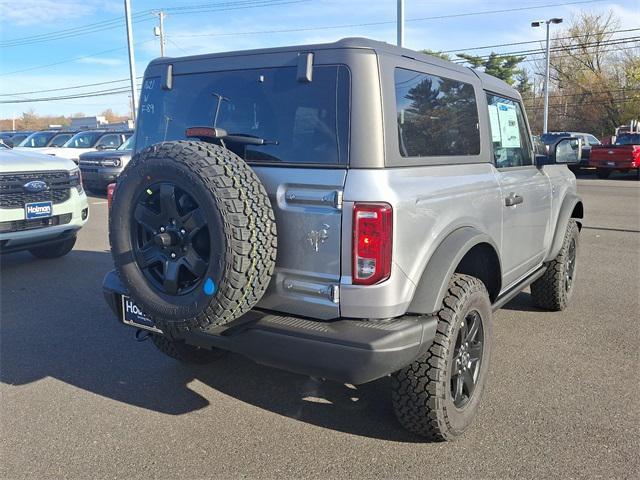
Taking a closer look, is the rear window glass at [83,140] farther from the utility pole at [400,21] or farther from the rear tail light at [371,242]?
the rear tail light at [371,242]

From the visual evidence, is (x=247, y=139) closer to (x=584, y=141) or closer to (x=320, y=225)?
(x=320, y=225)

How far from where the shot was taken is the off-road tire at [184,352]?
373cm

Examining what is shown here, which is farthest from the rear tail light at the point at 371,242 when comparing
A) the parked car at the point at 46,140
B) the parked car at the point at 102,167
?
the parked car at the point at 46,140

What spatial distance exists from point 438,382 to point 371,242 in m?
0.83

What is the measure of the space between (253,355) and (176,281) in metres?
0.52

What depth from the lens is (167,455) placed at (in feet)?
9.35

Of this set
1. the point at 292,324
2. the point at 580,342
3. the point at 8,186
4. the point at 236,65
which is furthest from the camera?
the point at 8,186

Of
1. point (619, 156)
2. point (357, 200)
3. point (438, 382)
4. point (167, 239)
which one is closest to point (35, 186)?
point (167, 239)

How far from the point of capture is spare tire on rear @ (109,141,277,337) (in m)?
2.48

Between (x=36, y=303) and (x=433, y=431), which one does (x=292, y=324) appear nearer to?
(x=433, y=431)

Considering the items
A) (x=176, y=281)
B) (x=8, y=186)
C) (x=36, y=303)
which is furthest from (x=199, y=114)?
(x=8, y=186)

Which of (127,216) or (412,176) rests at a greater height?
(412,176)

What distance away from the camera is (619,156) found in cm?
1917

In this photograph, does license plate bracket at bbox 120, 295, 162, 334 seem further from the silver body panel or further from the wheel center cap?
the silver body panel
